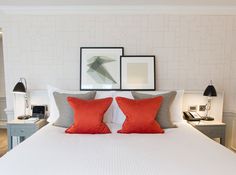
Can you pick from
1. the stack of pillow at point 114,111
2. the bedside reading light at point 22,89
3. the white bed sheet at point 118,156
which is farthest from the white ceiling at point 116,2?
the white bed sheet at point 118,156

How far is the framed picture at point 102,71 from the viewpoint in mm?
3029

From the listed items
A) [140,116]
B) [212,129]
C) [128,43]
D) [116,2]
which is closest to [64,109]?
[140,116]

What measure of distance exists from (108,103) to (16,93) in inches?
57.8

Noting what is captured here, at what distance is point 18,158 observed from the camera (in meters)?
1.53

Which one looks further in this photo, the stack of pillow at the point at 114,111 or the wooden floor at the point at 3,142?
the wooden floor at the point at 3,142

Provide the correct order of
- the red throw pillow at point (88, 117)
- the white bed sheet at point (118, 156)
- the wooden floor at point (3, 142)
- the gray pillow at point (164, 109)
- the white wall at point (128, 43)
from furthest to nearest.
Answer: the wooden floor at point (3, 142) → the white wall at point (128, 43) → the gray pillow at point (164, 109) → the red throw pillow at point (88, 117) → the white bed sheet at point (118, 156)

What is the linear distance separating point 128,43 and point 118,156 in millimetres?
1844

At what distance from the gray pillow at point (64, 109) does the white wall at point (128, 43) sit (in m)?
0.52

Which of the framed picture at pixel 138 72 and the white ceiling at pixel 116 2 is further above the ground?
the white ceiling at pixel 116 2

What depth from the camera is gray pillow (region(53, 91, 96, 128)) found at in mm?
2451

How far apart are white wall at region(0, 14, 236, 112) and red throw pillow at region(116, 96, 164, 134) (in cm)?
80

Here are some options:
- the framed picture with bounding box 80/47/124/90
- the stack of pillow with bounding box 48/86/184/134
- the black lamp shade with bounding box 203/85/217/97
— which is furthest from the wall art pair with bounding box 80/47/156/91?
the black lamp shade with bounding box 203/85/217/97

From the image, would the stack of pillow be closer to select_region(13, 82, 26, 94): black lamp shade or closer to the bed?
the bed

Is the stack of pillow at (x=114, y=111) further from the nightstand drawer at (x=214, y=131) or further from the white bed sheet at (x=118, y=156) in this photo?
the nightstand drawer at (x=214, y=131)
